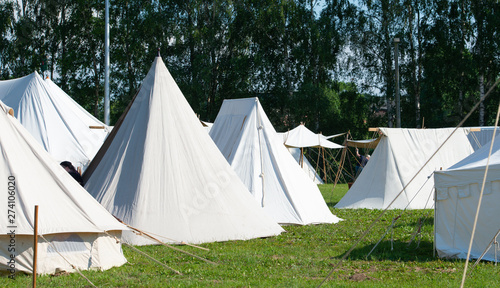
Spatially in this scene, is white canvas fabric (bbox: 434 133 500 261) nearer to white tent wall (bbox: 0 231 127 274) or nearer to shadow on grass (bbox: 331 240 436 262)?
shadow on grass (bbox: 331 240 436 262)

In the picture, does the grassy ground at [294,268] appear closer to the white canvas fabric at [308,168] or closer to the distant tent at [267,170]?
the distant tent at [267,170]

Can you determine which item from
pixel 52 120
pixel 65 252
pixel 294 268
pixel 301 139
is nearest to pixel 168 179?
pixel 65 252

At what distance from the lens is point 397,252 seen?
7.46m

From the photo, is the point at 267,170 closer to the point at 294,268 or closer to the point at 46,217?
the point at 294,268

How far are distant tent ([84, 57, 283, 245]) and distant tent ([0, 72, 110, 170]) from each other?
18.9 feet

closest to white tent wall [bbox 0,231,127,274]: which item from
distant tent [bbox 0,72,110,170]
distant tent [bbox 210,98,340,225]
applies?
distant tent [bbox 210,98,340,225]

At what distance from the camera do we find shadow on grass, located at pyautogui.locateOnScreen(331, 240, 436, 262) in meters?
7.11

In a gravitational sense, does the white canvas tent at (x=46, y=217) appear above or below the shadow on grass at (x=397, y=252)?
above

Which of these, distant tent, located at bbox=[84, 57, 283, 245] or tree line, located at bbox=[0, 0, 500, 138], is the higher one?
tree line, located at bbox=[0, 0, 500, 138]

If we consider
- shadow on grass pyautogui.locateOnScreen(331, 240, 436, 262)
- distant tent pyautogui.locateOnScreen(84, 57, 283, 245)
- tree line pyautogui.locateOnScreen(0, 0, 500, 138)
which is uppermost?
tree line pyautogui.locateOnScreen(0, 0, 500, 138)

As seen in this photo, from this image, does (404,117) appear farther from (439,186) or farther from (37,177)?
(37,177)

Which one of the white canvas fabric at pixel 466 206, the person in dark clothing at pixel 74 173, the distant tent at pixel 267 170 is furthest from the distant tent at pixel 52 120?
the white canvas fabric at pixel 466 206

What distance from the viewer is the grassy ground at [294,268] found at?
571 cm

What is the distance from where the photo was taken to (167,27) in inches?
1068
